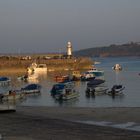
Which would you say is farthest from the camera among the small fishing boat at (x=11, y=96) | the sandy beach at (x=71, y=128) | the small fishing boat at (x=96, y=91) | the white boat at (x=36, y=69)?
the white boat at (x=36, y=69)

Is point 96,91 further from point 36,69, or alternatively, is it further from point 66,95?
point 36,69

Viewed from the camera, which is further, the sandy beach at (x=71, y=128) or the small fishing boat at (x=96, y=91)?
the small fishing boat at (x=96, y=91)

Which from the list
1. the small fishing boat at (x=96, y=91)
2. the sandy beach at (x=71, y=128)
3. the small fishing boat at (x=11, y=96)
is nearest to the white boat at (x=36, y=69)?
the small fishing boat at (x=96, y=91)

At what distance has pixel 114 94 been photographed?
4272 centimetres

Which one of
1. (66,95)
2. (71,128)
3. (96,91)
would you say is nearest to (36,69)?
(96,91)

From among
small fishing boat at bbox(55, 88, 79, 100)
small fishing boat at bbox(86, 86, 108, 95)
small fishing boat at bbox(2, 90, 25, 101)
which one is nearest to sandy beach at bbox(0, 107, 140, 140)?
small fishing boat at bbox(2, 90, 25, 101)

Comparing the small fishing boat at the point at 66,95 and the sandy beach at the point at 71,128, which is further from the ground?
the sandy beach at the point at 71,128

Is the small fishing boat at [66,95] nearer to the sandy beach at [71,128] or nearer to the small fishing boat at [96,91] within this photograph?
the small fishing boat at [96,91]

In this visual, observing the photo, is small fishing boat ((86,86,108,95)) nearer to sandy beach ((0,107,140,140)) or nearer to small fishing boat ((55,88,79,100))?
small fishing boat ((55,88,79,100))

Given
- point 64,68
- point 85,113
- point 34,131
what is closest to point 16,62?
point 64,68

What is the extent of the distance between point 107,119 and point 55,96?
1792 cm

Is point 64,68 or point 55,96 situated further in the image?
point 64,68

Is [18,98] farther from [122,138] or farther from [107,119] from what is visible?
[122,138]

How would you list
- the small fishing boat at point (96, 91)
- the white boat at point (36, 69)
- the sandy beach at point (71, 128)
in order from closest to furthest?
1. the sandy beach at point (71, 128)
2. the small fishing boat at point (96, 91)
3. the white boat at point (36, 69)
